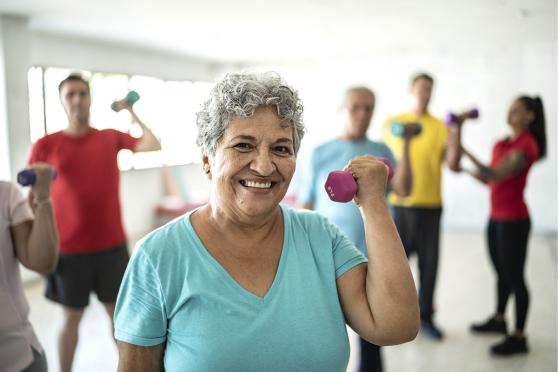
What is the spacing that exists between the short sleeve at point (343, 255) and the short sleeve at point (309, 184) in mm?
1443

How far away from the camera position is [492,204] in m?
3.29

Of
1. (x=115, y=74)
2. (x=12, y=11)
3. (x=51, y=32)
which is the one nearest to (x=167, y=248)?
(x=12, y=11)

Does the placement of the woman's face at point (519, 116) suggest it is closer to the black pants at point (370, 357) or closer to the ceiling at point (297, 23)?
the ceiling at point (297, 23)

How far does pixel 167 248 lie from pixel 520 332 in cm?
287

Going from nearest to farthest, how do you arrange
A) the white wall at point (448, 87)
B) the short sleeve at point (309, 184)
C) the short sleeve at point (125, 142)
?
the short sleeve at point (309, 184) → the short sleeve at point (125, 142) → the white wall at point (448, 87)

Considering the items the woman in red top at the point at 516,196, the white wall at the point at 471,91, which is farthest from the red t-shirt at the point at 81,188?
the white wall at the point at 471,91

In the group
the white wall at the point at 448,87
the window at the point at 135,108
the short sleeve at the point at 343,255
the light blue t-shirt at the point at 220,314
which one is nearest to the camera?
the light blue t-shirt at the point at 220,314

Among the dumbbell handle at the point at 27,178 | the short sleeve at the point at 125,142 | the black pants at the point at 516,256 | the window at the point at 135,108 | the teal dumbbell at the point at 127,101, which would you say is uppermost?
the window at the point at 135,108

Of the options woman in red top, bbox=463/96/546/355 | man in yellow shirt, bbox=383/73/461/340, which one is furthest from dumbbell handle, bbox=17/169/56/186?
woman in red top, bbox=463/96/546/355

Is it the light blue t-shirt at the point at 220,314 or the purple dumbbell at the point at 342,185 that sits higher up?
the purple dumbbell at the point at 342,185

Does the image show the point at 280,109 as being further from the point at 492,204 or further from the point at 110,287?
the point at 492,204

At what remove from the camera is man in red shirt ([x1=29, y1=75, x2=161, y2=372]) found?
259 centimetres

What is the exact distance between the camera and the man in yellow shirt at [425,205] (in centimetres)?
340

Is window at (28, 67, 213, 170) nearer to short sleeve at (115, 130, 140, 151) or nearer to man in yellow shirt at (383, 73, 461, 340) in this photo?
short sleeve at (115, 130, 140, 151)
